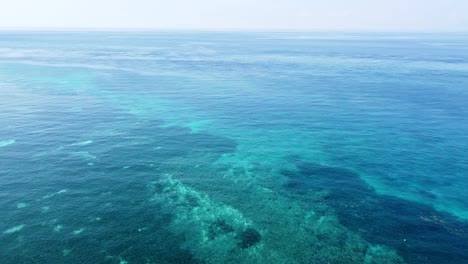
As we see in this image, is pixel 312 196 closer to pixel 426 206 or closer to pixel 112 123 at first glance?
pixel 426 206

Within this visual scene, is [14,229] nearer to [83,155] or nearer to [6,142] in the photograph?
[83,155]

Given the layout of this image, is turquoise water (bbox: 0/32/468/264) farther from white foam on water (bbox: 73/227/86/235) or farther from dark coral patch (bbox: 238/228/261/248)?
white foam on water (bbox: 73/227/86/235)

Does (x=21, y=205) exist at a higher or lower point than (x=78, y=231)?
higher

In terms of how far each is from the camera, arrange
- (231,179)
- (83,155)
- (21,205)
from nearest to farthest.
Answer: (21,205) < (231,179) < (83,155)

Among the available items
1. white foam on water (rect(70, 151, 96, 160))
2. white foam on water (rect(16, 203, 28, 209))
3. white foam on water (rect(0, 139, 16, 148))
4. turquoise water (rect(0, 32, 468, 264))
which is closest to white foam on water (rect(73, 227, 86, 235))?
turquoise water (rect(0, 32, 468, 264))

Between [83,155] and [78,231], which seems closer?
[78,231]

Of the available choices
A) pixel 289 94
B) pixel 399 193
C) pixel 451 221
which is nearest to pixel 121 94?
pixel 289 94

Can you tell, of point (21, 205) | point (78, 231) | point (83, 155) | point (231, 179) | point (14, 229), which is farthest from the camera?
point (83, 155)

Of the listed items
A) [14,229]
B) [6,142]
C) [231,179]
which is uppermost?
[6,142]

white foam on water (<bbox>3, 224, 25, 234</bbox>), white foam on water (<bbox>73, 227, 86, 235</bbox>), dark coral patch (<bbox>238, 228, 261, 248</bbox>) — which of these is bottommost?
dark coral patch (<bbox>238, 228, 261, 248</bbox>)

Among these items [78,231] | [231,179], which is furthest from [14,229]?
[231,179]
